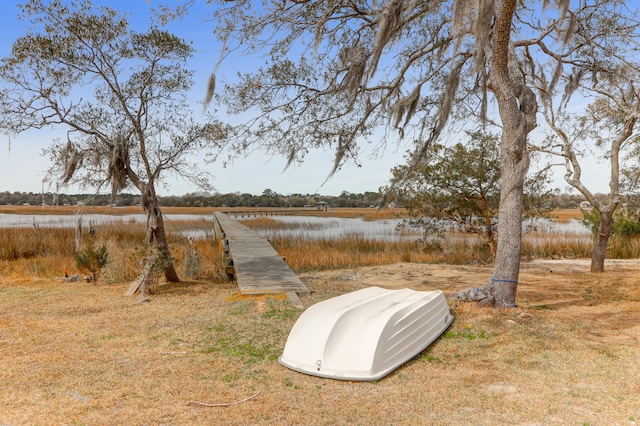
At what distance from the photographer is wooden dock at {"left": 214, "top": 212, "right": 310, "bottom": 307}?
7.17 meters

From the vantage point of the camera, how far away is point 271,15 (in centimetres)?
705

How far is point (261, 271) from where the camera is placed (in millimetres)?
8500

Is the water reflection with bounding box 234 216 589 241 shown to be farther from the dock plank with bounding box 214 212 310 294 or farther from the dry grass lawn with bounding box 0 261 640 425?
the dry grass lawn with bounding box 0 261 640 425

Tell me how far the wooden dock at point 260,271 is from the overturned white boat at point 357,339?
6.82 ft

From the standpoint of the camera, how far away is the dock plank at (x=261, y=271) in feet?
23.7

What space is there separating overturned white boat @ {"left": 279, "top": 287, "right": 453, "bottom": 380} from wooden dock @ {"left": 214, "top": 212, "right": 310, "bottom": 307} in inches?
81.9

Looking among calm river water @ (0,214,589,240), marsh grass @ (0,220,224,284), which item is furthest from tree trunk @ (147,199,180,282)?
calm river water @ (0,214,589,240)

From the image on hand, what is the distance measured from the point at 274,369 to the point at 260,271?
444 centimetres

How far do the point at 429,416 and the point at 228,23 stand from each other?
594 cm

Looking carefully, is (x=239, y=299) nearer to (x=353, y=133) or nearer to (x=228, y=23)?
(x=353, y=133)

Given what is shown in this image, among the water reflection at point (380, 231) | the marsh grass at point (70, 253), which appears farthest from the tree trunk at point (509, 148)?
the water reflection at point (380, 231)

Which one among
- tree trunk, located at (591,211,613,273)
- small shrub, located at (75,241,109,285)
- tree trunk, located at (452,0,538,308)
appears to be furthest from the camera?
tree trunk, located at (591,211,613,273)

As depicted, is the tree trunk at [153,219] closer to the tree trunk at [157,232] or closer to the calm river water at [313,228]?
the tree trunk at [157,232]

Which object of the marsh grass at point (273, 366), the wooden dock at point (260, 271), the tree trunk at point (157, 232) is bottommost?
the marsh grass at point (273, 366)
